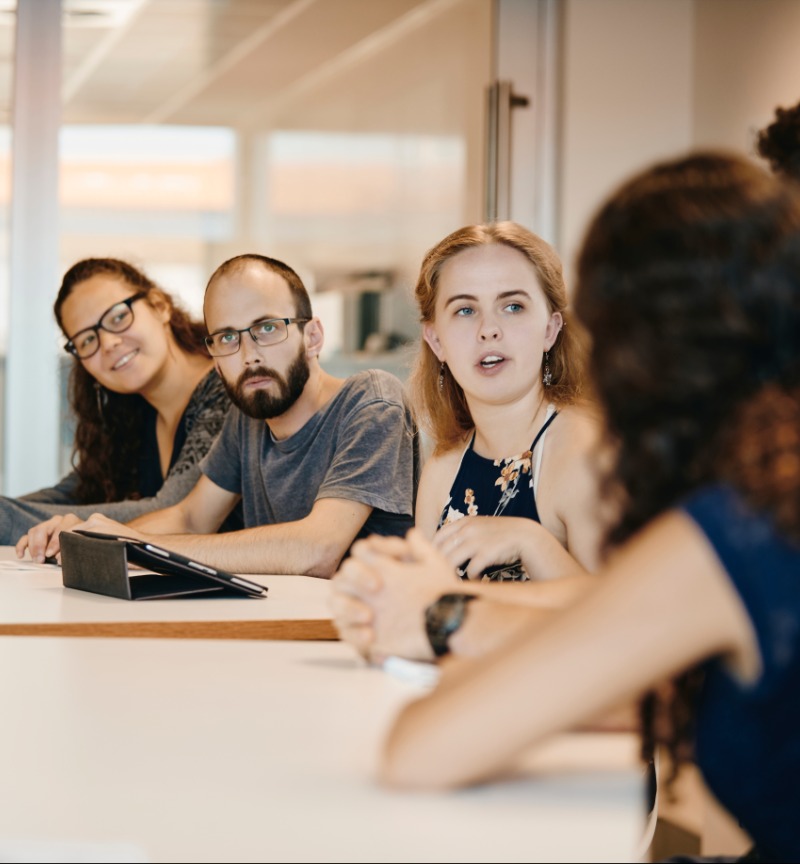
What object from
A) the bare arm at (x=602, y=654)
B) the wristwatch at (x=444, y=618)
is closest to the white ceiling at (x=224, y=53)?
the wristwatch at (x=444, y=618)

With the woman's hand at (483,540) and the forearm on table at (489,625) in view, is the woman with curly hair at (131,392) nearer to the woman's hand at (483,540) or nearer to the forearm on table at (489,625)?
the woman's hand at (483,540)

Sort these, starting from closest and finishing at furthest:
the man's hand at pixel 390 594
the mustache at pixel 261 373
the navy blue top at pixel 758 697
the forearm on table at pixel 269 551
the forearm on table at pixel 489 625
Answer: the navy blue top at pixel 758 697 → the forearm on table at pixel 489 625 → the man's hand at pixel 390 594 → the forearm on table at pixel 269 551 → the mustache at pixel 261 373

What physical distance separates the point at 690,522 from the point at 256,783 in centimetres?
41

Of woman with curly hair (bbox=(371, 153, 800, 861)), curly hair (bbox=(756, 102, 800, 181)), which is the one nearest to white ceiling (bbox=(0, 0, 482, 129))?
curly hair (bbox=(756, 102, 800, 181))

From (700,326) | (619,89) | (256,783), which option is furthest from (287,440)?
(619,89)

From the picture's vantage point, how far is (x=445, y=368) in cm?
248

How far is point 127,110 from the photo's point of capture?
4.42 m

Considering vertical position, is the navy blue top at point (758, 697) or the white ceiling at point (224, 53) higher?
the white ceiling at point (224, 53)

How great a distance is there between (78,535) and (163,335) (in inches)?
57.3

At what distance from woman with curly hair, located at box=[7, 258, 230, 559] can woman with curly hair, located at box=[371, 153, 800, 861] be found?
2.34 metres

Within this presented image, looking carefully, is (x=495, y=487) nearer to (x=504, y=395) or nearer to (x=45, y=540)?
(x=504, y=395)

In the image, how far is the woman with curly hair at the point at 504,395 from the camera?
210 cm

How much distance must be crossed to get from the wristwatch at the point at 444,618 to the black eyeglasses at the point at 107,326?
2.29 metres

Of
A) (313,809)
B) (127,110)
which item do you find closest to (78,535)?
(313,809)
